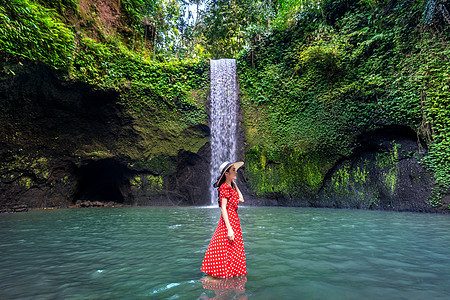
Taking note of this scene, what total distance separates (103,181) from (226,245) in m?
13.2

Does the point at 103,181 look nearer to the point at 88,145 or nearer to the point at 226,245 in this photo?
the point at 88,145

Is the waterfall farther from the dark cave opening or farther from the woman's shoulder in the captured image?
the woman's shoulder

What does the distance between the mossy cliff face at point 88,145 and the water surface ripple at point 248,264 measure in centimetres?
662

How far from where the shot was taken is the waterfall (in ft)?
41.9

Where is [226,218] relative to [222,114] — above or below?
below

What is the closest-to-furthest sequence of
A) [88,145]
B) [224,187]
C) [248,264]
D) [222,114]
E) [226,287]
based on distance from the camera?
[226,287]
[224,187]
[248,264]
[88,145]
[222,114]

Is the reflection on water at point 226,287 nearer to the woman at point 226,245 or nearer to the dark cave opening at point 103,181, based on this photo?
the woman at point 226,245

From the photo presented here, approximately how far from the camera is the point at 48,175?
10.8 metres

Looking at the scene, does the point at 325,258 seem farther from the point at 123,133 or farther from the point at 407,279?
the point at 123,133

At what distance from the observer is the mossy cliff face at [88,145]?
954cm

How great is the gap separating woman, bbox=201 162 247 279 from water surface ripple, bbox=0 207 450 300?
139 mm

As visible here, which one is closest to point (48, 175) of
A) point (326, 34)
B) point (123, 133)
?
point (123, 133)

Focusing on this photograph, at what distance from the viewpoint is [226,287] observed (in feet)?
7.48

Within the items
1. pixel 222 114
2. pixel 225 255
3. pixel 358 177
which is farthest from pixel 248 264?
pixel 222 114
